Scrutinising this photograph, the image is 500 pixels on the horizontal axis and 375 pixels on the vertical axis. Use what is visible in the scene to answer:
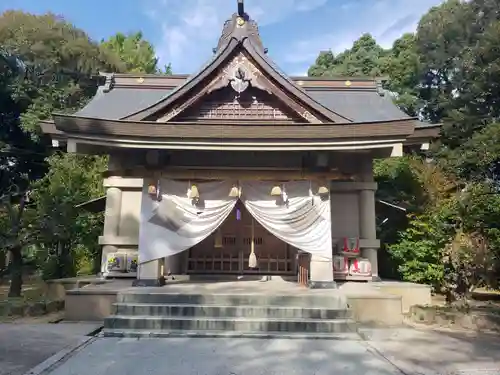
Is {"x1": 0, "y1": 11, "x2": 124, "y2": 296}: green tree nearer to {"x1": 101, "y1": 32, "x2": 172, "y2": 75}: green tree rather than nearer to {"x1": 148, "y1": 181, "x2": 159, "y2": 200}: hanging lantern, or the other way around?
{"x1": 101, "y1": 32, "x2": 172, "y2": 75}: green tree

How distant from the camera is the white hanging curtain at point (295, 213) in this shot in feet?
28.4

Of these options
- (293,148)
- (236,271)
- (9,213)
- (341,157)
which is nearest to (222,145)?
(293,148)

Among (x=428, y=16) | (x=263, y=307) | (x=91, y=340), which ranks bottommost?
(x=91, y=340)

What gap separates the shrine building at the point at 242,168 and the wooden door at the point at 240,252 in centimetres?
3

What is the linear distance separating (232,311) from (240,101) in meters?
5.00

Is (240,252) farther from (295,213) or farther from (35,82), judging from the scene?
(35,82)

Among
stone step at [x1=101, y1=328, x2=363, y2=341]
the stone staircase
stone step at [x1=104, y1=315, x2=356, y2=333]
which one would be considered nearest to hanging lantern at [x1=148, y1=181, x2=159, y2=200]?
the stone staircase

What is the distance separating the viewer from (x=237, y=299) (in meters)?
7.30

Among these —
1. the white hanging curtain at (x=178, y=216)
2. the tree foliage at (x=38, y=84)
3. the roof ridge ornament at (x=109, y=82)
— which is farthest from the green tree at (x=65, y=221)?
the white hanging curtain at (x=178, y=216)

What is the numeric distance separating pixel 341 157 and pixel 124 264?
6330 millimetres

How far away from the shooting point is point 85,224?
12.8 m

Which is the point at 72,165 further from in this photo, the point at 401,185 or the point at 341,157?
the point at 401,185

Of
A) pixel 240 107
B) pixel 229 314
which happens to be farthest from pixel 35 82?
pixel 229 314

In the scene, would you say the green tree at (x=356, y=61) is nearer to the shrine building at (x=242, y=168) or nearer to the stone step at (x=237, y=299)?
the shrine building at (x=242, y=168)
